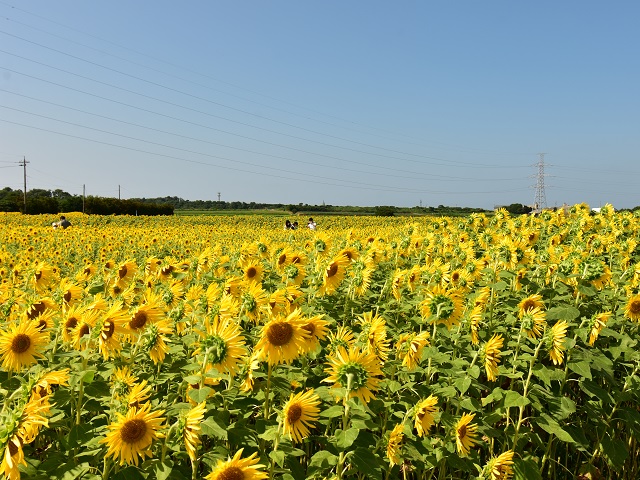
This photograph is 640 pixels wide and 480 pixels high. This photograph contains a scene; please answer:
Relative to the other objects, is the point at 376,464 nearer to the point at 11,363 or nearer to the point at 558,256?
the point at 11,363

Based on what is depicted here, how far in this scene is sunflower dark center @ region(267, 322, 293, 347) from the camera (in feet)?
8.13

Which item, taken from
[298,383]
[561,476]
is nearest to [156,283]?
[298,383]

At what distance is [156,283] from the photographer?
5000mm

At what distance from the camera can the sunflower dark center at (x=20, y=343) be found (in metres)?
2.53

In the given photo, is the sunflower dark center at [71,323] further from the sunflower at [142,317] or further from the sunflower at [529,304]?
the sunflower at [529,304]

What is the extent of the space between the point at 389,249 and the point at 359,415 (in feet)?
13.2

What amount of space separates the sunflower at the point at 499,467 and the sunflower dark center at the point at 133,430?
5.97 ft

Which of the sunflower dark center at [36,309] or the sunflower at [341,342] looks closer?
the sunflower at [341,342]

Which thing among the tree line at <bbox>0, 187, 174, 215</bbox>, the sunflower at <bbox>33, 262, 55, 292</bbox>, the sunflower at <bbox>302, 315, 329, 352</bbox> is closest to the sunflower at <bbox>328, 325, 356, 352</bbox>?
the sunflower at <bbox>302, 315, 329, 352</bbox>

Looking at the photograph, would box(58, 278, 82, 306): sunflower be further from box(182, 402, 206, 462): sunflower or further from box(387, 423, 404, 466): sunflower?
box(387, 423, 404, 466): sunflower

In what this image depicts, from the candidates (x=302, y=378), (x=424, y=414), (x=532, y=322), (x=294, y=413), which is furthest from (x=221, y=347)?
(x=532, y=322)

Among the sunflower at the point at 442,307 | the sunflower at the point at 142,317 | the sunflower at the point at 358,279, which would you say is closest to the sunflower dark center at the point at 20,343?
the sunflower at the point at 142,317

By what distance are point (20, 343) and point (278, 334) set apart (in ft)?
4.57

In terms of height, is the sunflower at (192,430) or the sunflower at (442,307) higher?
the sunflower at (442,307)
